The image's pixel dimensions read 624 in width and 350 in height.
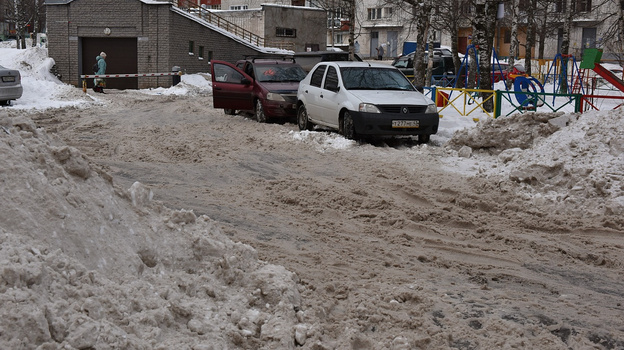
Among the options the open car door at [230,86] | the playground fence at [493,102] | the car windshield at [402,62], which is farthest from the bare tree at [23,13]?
the playground fence at [493,102]

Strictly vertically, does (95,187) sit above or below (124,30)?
below

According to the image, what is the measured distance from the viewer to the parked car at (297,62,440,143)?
13.3 m

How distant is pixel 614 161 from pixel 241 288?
20.3 feet

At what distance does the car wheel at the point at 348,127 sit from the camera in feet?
44.8

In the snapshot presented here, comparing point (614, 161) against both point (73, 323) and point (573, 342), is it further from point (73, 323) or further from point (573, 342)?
point (73, 323)

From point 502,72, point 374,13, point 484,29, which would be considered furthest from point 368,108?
point 374,13

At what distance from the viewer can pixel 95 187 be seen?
5.11 m

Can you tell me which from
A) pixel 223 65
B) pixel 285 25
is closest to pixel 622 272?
pixel 223 65

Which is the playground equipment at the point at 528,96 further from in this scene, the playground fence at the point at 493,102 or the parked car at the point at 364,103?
the parked car at the point at 364,103

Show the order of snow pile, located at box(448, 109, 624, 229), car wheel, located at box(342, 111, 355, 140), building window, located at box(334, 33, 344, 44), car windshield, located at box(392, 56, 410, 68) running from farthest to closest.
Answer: building window, located at box(334, 33, 344, 44), car windshield, located at box(392, 56, 410, 68), car wheel, located at box(342, 111, 355, 140), snow pile, located at box(448, 109, 624, 229)

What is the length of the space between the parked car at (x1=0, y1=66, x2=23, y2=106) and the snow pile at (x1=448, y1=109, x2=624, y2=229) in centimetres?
1495

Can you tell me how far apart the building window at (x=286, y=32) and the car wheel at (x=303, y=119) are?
38823 mm

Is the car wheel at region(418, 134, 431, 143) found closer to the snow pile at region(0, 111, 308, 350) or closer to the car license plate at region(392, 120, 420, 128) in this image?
the car license plate at region(392, 120, 420, 128)

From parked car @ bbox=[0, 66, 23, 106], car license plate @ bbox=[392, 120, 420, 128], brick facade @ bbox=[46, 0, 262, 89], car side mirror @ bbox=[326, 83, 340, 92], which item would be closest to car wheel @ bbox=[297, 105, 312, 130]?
car side mirror @ bbox=[326, 83, 340, 92]
